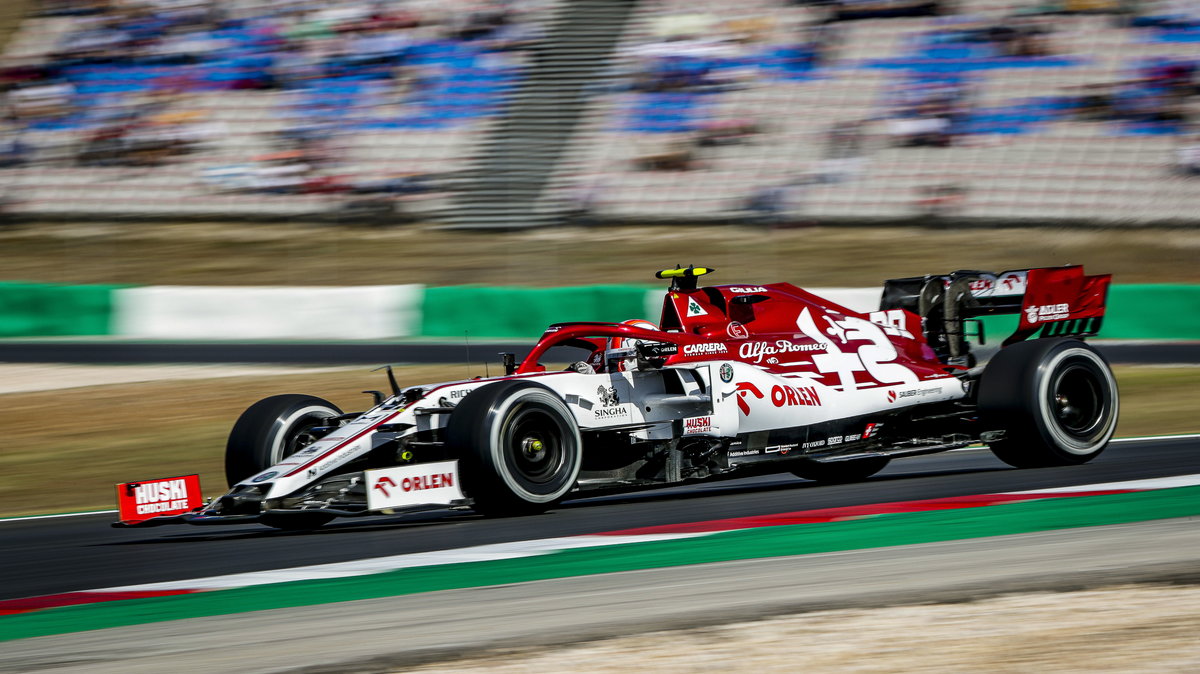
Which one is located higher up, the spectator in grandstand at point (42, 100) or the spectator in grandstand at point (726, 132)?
the spectator in grandstand at point (42, 100)

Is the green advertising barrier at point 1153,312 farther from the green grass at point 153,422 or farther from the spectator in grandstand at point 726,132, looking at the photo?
the spectator in grandstand at point 726,132

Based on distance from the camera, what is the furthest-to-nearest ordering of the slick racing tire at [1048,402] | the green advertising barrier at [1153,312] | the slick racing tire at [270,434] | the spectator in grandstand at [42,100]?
the spectator in grandstand at [42,100] → the green advertising barrier at [1153,312] → the slick racing tire at [1048,402] → the slick racing tire at [270,434]

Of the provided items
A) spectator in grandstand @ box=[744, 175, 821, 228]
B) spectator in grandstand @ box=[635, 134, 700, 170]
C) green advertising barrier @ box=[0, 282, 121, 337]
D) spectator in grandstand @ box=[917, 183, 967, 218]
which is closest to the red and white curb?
spectator in grandstand @ box=[917, 183, 967, 218]

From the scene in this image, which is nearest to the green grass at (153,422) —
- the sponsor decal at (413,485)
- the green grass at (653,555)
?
the sponsor decal at (413,485)

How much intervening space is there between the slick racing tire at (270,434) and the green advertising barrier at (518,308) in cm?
1185

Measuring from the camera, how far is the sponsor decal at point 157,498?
8.12 m

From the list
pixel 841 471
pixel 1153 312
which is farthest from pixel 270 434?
pixel 1153 312

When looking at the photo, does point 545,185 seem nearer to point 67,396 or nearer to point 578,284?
point 578,284

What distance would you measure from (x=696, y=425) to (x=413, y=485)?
199cm

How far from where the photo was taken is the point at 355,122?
28938 mm

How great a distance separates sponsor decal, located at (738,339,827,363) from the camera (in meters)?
9.20

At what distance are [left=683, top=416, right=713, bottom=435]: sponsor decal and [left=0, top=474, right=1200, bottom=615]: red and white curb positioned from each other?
39.6 inches

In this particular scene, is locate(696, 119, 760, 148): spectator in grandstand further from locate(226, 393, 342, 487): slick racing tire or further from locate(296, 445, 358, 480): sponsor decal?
locate(296, 445, 358, 480): sponsor decal

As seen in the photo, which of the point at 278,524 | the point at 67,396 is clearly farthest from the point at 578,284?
the point at 278,524
